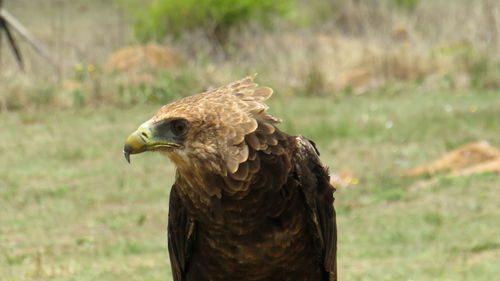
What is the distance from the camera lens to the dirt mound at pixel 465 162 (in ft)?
29.5

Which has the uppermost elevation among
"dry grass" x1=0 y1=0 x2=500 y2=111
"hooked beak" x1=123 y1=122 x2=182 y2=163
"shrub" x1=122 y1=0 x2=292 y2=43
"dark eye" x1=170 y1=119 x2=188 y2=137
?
"shrub" x1=122 y1=0 x2=292 y2=43

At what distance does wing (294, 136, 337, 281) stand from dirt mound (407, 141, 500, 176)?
5061mm

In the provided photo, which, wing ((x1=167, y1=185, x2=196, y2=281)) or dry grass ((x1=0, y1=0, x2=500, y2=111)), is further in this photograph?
dry grass ((x1=0, y1=0, x2=500, y2=111))

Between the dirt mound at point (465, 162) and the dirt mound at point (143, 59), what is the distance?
788 cm

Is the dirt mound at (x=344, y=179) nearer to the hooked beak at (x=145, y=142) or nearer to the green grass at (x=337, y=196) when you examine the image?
the green grass at (x=337, y=196)

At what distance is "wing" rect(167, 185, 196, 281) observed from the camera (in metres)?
3.92

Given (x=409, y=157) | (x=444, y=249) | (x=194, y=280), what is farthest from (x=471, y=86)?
(x=194, y=280)

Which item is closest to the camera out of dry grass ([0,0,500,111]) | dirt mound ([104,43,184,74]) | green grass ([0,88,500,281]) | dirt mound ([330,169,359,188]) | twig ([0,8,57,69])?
green grass ([0,88,500,281])

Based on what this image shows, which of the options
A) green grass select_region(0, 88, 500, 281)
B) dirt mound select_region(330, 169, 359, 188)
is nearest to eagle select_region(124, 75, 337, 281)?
green grass select_region(0, 88, 500, 281)

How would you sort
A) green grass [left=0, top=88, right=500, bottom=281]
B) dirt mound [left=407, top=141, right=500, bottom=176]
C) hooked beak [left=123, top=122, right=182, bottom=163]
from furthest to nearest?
dirt mound [left=407, top=141, right=500, bottom=176]
green grass [left=0, top=88, right=500, bottom=281]
hooked beak [left=123, top=122, right=182, bottom=163]

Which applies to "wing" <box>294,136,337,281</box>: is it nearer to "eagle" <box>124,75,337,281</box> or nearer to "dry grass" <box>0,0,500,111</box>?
"eagle" <box>124,75,337,281</box>

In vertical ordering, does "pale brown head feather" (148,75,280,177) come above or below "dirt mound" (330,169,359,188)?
below

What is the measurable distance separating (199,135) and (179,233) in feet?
2.37

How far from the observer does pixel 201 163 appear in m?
3.47
